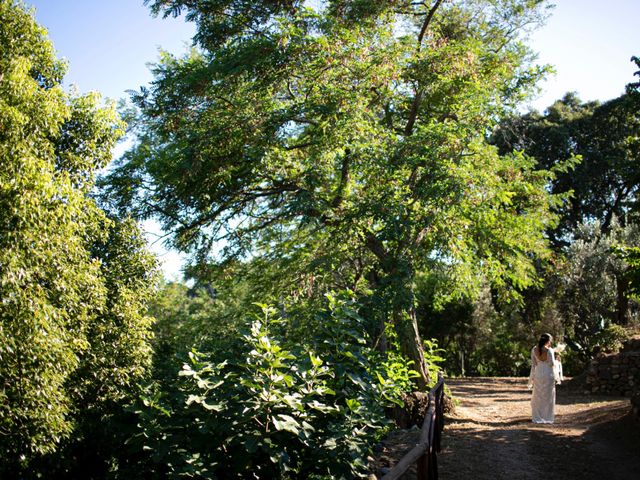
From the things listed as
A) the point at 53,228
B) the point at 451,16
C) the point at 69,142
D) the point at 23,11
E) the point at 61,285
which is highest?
the point at 451,16

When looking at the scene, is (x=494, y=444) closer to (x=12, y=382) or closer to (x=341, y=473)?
(x=341, y=473)

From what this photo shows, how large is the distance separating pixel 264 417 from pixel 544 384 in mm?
7716

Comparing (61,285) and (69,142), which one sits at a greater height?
(69,142)

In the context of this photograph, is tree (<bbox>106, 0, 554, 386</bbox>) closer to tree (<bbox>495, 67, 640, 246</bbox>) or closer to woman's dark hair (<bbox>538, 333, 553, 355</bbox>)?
woman's dark hair (<bbox>538, 333, 553, 355</bbox>)

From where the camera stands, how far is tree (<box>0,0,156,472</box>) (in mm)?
7117

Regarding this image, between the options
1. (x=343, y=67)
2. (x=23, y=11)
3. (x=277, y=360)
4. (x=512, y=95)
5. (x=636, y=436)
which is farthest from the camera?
(x=512, y=95)

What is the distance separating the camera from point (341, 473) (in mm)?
4590

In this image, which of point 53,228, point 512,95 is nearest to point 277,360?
point 53,228

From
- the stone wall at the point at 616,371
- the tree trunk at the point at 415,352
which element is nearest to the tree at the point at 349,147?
the tree trunk at the point at 415,352

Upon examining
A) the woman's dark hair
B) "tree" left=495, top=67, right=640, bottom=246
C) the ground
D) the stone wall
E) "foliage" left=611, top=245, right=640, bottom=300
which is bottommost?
the ground

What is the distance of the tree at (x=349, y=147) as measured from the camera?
10.4 m

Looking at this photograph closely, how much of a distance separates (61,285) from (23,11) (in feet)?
13.5

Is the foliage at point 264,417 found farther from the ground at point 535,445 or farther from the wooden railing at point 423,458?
the ground at point 535,445

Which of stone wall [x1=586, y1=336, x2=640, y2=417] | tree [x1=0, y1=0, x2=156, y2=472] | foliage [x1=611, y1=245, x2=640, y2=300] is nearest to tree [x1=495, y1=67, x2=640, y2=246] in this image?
stone wall [x1=586, y1=336, x2=640, y2=417]
